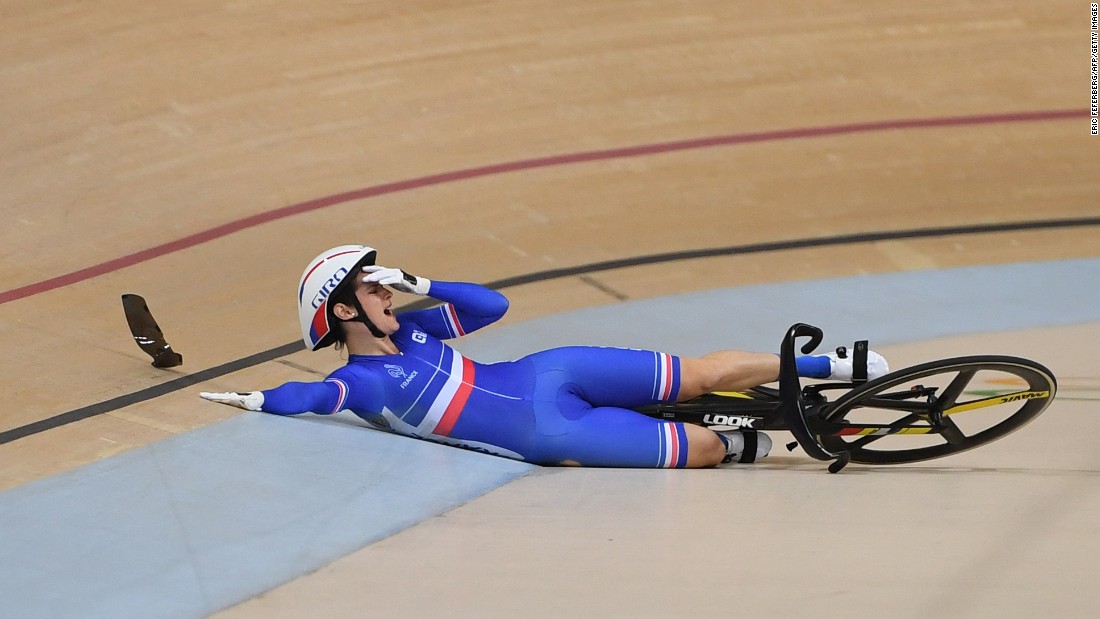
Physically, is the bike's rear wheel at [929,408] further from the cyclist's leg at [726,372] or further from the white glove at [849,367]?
the cyclist's leg at [726,372]

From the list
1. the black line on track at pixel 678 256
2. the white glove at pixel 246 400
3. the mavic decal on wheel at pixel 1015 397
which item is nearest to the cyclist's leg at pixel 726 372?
the mavic decal on wheel at pixel 1015 397

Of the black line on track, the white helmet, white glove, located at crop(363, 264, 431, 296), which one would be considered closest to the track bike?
white glove, located at crop(363, 264, 431, 296)

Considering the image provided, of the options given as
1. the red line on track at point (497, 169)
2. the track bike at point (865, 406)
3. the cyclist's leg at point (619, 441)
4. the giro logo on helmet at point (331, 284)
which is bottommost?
the cyclist's leg at point (619, 441)

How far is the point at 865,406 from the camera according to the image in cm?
330

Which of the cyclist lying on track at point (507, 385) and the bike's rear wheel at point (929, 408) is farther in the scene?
the cyclist lying on track at point (507, 385)

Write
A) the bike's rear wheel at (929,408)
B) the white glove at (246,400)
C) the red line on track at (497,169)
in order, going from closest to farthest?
1. the bike's rear wheel at (929,408)
2. the white glove at (246,400)
3. the red line on track at (497,169)

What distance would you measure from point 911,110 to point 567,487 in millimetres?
3616

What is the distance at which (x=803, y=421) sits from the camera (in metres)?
3.24

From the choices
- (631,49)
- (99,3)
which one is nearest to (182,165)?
(99,3)

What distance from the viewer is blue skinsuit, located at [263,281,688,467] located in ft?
10.8

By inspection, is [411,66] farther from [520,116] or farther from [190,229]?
[190,229]

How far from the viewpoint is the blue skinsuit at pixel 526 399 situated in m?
3.30

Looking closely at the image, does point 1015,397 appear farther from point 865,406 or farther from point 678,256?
point 678,256

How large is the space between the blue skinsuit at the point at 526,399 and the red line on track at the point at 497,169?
5.51ft
